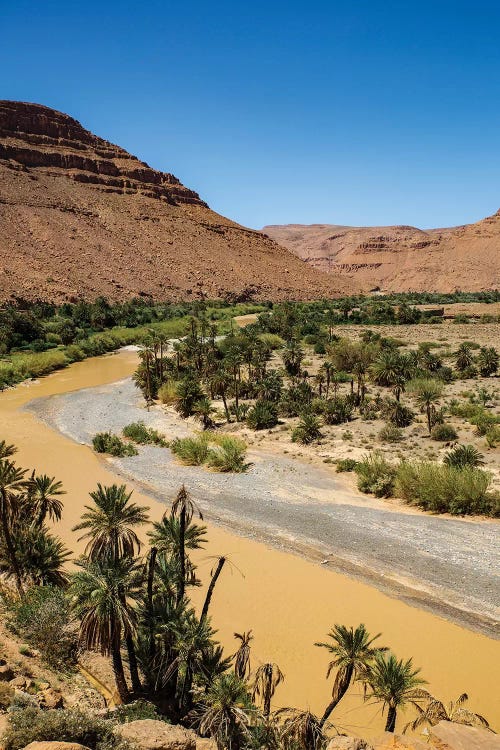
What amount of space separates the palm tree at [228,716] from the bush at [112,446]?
2120 centimetres

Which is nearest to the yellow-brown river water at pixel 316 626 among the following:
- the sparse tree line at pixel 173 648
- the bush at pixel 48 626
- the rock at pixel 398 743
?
the sparse tree line at pixel 173 648

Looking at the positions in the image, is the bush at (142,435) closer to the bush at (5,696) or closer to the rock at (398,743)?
the bush at (5,696)

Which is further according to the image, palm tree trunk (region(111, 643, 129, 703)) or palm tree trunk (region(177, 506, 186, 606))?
palm tree trunk (region(177, 506, 186, 606))

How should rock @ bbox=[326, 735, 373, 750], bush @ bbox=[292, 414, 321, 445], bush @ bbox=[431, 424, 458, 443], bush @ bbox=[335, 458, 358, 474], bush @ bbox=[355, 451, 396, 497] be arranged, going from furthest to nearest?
bush @ bbox=[292, 414, 321, 445]
bush @ bbox=[431, 424, 458, 443]
bush @ bbox=[335, 458, 358, 474]
bush @ bbox=[355, 451, 396, 497]
rock @ bbox=[326, 735, 373, 750]

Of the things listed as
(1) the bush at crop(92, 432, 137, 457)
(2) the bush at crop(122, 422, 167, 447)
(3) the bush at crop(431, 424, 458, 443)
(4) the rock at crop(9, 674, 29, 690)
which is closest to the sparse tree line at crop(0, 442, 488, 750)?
(4) the rock at crop(9, 674, 29, 690)

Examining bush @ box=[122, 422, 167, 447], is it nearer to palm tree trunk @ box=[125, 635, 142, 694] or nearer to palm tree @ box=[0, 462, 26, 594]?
palm tree @ box=[0, 462, 26, 594]

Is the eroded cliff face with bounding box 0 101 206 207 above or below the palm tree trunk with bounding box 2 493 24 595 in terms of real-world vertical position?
above

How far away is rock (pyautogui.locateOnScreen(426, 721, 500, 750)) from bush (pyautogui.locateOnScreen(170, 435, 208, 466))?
811 inches

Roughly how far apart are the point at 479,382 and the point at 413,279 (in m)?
128

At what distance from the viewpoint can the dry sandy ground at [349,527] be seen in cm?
1670

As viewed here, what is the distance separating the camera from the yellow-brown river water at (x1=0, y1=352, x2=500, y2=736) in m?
12.9

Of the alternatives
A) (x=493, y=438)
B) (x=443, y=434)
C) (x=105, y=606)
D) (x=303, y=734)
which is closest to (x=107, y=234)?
(x=443, y=434)

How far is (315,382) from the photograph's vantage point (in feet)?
139

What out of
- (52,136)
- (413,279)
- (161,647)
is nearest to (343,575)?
(161,647)
